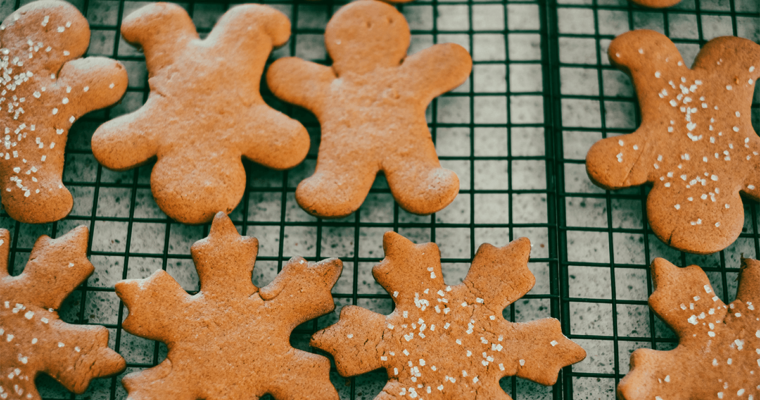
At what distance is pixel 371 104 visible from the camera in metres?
1.18

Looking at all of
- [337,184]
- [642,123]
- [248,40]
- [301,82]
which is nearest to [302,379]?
[337,184]

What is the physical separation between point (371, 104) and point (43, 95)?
72cm

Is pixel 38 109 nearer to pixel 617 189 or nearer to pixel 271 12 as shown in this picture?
pixel 271 12

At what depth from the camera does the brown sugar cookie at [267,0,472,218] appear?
3.71 ft

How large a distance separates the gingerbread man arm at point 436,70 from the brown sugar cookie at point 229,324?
43 cm

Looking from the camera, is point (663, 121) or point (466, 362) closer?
point (466, 362)

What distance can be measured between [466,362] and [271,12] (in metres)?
0.88

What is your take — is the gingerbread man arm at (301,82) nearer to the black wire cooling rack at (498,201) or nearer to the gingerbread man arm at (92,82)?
the black wire cooling rack at (498,201)

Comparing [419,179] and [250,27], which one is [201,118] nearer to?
[250,27]

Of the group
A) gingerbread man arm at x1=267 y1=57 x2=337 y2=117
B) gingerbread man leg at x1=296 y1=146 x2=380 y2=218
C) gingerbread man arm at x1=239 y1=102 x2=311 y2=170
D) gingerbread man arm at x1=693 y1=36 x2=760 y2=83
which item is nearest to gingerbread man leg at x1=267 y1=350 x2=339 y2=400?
gingerbread man leg at x1=296 y1=146 x2=380 y2=218

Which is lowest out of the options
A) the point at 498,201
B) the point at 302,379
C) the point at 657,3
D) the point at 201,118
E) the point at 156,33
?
the point at 302,379

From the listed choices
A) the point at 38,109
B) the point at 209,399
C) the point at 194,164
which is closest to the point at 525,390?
the point at 209,399

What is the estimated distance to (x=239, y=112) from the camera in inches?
45.9

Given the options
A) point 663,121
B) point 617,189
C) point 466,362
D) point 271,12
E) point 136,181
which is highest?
point 271,12
